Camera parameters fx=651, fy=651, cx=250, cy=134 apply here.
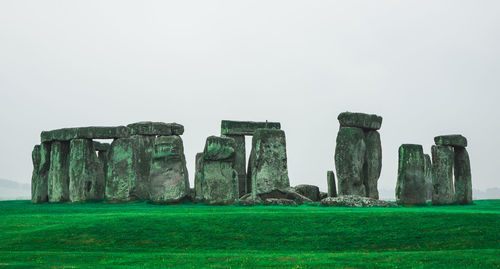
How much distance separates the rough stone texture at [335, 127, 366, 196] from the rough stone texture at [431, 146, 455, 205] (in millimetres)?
3022

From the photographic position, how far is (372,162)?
23.9 m

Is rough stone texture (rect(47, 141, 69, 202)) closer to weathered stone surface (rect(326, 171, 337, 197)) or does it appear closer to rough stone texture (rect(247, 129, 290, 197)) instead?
rough stone texture (rect(247, 129, 290, 197))

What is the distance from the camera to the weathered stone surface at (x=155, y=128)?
26.0 m

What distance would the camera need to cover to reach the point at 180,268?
11.0 metres

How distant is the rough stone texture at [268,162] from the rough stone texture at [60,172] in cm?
863

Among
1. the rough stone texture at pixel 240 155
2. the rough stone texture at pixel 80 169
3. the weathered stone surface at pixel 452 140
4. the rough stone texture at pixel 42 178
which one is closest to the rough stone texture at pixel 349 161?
the weathered stone surface at pixel 452 140

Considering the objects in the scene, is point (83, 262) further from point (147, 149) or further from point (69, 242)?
point (147, 149)

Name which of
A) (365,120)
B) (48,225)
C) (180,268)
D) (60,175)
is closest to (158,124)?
(60,175)

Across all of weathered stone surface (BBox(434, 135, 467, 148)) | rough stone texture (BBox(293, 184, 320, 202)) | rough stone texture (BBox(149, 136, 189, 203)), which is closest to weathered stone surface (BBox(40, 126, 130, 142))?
rough stone texture (BBox(149, 136, 189, 203))

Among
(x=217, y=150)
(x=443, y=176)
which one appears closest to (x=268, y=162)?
(x=217, y=150)

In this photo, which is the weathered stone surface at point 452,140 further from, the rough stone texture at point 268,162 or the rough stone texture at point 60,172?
the rough stone texture at point 60,172

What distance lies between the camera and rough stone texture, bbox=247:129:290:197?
76.0 ft

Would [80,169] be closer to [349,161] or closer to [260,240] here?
[349,161]

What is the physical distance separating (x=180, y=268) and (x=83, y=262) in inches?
79.3
